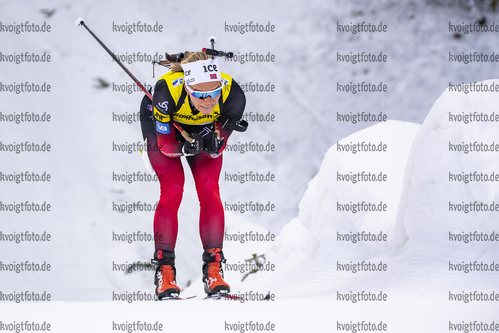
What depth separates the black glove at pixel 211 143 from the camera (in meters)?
4.90

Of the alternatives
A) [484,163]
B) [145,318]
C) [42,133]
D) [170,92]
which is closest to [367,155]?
[484,163]

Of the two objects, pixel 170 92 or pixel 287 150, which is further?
pixel 287 150

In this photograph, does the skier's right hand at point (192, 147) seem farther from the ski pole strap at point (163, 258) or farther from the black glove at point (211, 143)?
the ski pole strap at point (163, 258)

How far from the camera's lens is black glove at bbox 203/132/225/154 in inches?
193

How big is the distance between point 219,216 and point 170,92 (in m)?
1.08

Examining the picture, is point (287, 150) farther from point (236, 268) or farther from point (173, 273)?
point (173, 273)

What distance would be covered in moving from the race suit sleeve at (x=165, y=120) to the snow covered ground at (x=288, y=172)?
4.15 ft

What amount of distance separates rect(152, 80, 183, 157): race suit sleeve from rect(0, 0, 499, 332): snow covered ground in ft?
4.15

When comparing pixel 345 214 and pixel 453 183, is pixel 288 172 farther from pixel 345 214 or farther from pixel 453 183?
pixel 453 183

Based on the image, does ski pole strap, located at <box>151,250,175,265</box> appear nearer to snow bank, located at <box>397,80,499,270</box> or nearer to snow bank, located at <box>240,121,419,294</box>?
snow bank, located at <box>240,121,419,294</box>

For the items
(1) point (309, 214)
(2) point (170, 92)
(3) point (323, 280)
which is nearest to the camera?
(2) point (170, 92)

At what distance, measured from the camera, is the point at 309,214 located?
8344 mm

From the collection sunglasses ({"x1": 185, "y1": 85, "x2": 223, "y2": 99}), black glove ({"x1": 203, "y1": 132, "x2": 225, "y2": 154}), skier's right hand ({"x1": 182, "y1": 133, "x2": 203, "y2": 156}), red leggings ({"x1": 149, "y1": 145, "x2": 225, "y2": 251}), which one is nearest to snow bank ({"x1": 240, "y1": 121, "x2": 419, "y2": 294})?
red leggings ({"x1": 149, "y1": 145, "x2": 225, "y2": 251})

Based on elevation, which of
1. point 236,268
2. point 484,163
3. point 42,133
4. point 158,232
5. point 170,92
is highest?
point 42,133
